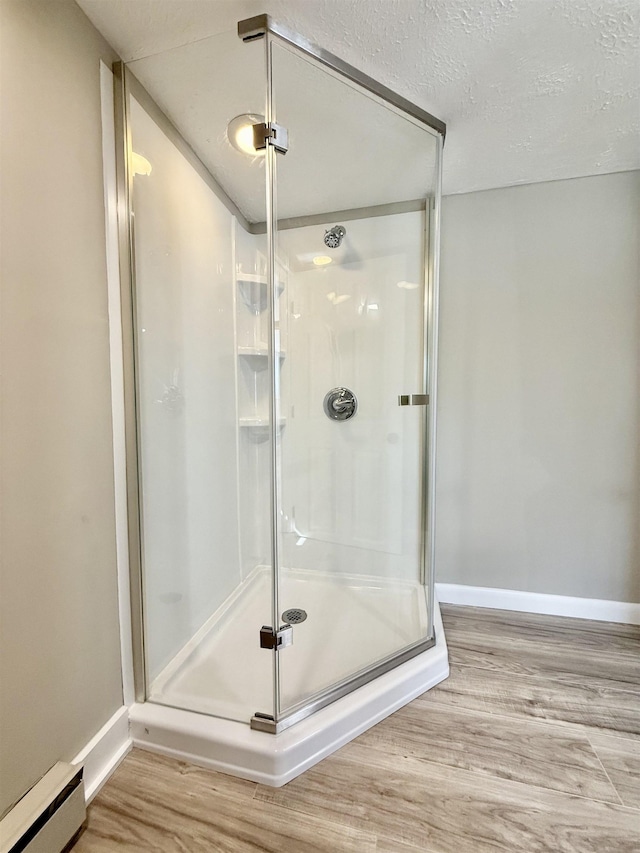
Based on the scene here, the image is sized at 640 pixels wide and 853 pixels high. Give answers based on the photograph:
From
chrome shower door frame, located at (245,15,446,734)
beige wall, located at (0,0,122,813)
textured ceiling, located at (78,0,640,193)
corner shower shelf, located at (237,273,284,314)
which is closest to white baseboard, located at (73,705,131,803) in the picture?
beige wall, located at (0,0,122,813)

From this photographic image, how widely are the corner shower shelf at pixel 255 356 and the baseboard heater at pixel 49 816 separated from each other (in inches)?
58.9

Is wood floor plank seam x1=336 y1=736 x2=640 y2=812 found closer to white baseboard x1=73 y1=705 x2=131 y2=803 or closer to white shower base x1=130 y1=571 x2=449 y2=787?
white shower base x1=130 y1=571 x2=449 y2=787

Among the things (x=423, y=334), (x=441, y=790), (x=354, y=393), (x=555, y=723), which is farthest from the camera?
(x=354, y=393)

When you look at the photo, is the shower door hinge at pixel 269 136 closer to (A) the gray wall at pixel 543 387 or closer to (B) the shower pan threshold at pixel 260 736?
(A) the gray wall at pixel 543 387

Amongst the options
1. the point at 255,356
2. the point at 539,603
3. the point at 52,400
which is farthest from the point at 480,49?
the point at 539,603

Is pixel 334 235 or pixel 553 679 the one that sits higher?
pixel 334 235

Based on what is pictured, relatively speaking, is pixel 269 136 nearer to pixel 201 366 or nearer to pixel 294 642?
pixel 201 366

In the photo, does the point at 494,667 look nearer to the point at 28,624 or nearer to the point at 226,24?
the point at 28,624

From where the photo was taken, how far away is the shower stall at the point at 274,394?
3.95 ft

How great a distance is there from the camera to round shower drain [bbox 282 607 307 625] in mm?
1725

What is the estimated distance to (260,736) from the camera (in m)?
1.14

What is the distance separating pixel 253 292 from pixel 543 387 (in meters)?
1.46

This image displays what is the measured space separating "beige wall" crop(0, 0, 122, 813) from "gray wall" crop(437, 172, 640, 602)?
1.54 metres

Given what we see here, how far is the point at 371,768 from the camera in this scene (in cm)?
114
